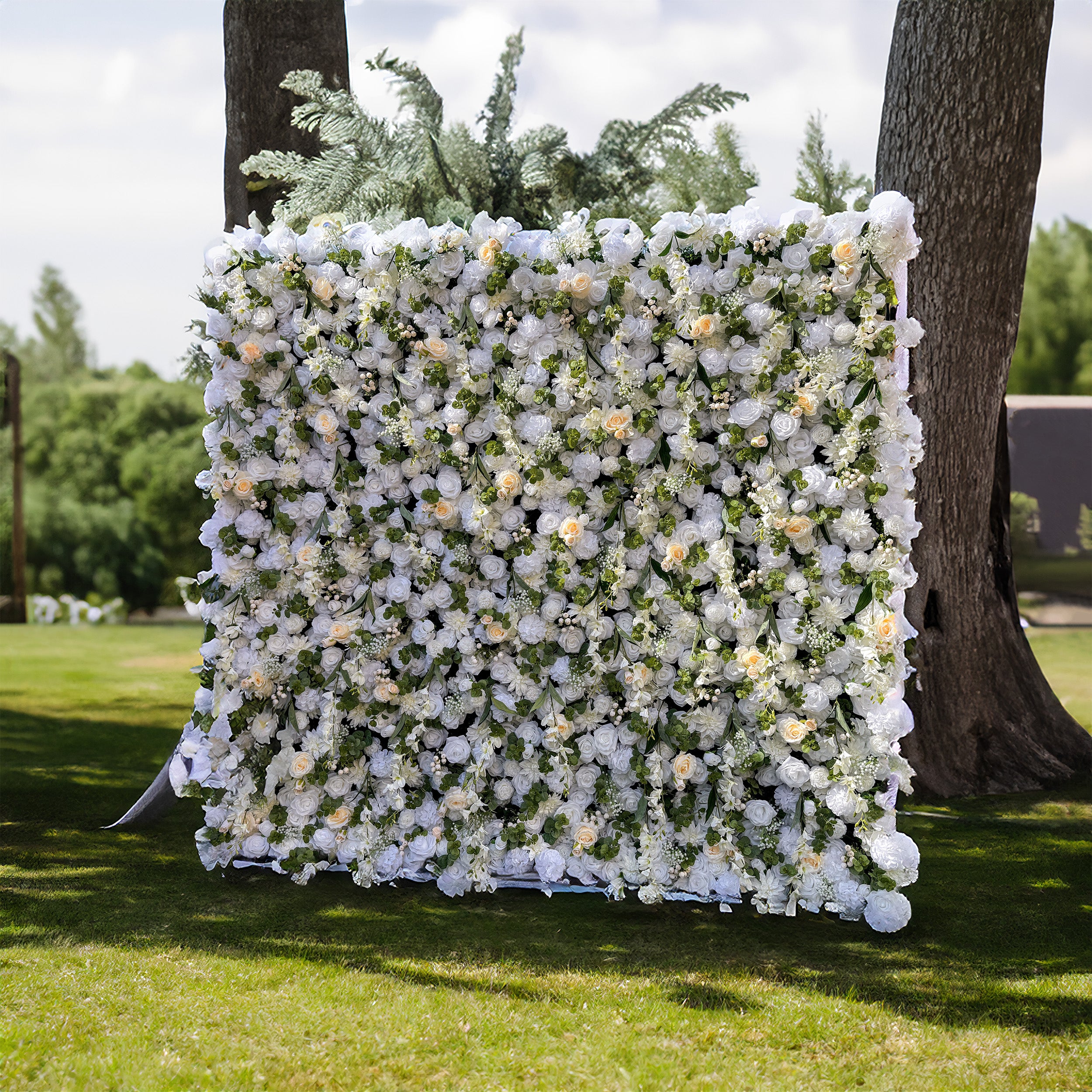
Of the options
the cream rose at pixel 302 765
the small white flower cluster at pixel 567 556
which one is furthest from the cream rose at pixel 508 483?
the cream rose at pixel 302 765

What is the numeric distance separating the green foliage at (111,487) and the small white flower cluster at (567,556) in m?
10.6

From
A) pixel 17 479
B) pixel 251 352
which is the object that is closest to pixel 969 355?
pixel 251 352

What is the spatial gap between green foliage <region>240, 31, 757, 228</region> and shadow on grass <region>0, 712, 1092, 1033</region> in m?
2.36

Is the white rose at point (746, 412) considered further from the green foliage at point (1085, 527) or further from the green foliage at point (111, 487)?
the green foliage at point (111, 487)

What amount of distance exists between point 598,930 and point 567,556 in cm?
110

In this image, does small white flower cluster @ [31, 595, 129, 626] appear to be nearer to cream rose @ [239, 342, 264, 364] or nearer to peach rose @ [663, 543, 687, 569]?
cream rose @ [239, 342, 264, 364]

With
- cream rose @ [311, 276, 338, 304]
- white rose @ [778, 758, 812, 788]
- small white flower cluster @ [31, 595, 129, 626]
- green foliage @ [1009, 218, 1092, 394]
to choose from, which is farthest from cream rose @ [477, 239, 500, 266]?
green foliage @ [1009, 218, 1092, 394]

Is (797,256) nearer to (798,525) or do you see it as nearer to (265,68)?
(798,525)

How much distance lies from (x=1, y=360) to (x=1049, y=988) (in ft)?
40.8

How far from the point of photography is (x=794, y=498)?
2801mm

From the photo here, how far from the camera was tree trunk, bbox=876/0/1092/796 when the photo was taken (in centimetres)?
387

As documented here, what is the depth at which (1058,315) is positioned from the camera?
1309cm

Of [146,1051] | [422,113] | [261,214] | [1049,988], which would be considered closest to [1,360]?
[261,214]

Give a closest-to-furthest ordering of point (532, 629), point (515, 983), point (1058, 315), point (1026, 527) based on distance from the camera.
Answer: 1. point (515, 983)
2. point (532, 629)
3. point (1026, 527)
4. point (1058, 315)
